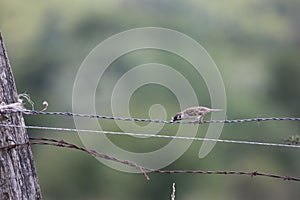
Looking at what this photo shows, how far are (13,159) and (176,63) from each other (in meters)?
7.39

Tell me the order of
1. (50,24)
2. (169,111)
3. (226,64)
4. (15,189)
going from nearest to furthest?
1. (15,189)
2. (169,111)
3. (226,64)
4. (50,24)

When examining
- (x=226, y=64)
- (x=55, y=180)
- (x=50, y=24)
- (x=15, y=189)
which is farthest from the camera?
(x=50, y=24)

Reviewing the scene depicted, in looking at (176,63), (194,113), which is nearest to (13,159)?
(194,113)

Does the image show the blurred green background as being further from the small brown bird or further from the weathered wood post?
the weathered wood post

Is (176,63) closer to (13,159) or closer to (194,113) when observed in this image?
(194,113)

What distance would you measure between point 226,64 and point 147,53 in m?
1.56

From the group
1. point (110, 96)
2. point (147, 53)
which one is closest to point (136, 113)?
point (110, 96)

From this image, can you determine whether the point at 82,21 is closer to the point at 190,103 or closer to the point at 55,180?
the point at 55,180

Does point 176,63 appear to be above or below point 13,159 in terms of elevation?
above

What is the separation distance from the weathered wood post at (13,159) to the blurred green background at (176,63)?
6.28 m

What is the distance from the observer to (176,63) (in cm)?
917

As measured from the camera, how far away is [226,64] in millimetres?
9961

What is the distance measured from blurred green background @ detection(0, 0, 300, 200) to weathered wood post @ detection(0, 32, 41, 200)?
6.28 m

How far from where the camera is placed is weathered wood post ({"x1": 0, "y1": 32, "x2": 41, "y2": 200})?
185 cm
